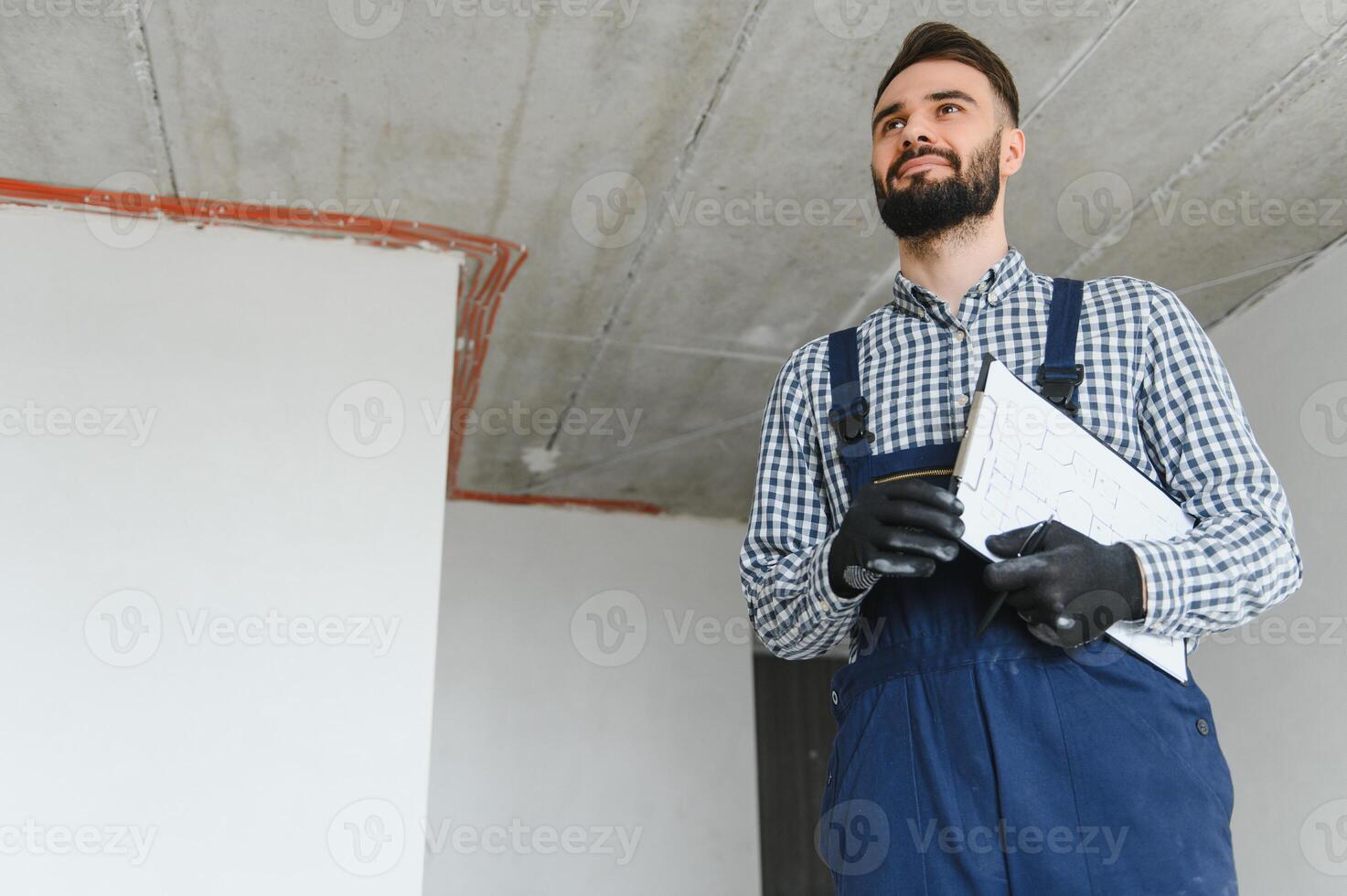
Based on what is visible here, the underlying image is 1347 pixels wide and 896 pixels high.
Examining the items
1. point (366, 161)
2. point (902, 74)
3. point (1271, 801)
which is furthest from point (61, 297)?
point (1271, 801)

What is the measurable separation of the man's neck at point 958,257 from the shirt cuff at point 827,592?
36 centimetres

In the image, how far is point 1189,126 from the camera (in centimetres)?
281

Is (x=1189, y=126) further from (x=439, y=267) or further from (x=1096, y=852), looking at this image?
(x=1096, y=852)

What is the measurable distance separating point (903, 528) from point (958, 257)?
0.43 m

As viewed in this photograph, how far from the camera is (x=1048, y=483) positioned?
1075mm

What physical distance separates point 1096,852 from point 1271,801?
2633 mm
